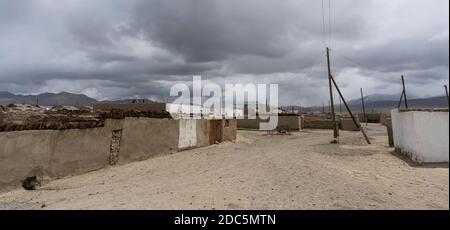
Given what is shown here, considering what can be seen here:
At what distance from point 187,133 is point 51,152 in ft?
29.9

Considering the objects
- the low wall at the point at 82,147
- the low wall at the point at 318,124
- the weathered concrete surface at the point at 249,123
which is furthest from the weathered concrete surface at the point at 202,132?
the low wall at the point at 318,124

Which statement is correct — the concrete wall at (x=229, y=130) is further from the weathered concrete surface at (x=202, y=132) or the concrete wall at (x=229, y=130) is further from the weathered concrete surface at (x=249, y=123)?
the weathered concrete surface at (x=249, y=123)

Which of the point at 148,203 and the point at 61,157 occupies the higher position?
the point at 61,157

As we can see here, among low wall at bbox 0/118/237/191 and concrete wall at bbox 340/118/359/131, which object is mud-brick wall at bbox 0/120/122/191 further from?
concrete wall at bbox 340/118/359/131

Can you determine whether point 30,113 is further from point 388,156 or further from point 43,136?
point 388,156

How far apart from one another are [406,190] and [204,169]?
659 centimetres

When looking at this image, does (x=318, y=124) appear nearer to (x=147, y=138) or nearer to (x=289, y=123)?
(x=289, y=123)

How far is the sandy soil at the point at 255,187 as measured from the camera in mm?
7441

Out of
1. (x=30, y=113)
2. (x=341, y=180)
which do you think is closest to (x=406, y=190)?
(x=341, y=180)

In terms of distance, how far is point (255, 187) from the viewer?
908 centimetres

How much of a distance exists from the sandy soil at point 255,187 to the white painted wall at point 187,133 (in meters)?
4.90

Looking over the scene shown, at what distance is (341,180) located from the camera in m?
9.36

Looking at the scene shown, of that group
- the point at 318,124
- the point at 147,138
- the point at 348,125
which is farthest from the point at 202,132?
the point at 318,124
